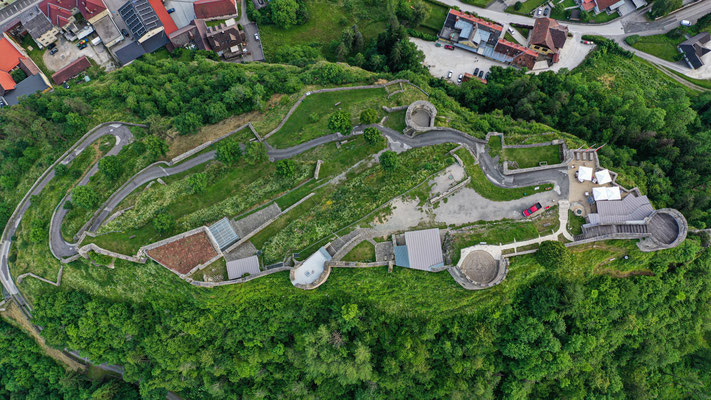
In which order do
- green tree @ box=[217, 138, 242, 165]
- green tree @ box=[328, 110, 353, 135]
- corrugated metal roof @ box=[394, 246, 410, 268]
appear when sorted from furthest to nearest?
green tree @ box=[328, 110, 353, 135], green tree @ box=[217, 138, 242, 165], corrugated metal roof @ box=[394, 246, 410, 268]

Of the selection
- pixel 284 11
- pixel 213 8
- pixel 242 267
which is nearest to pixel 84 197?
pixel 242 267

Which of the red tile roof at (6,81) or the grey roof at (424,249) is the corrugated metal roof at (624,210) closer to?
the grey roof at (424,249)

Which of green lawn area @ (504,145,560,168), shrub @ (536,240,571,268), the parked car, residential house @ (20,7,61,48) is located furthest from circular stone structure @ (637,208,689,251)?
residential house @ (20,7,61,48)

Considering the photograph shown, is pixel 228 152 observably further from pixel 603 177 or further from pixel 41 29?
pixel 41 29

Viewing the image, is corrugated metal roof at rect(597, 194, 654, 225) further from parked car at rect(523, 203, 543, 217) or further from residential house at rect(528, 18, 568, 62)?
residential house at rect(528, 18, 568, 62)

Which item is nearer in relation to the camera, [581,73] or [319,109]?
[319,109]

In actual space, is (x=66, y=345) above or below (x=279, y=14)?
below

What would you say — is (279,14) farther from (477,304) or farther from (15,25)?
(477,304)

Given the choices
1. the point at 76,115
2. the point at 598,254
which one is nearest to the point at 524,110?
the point at 598,254
